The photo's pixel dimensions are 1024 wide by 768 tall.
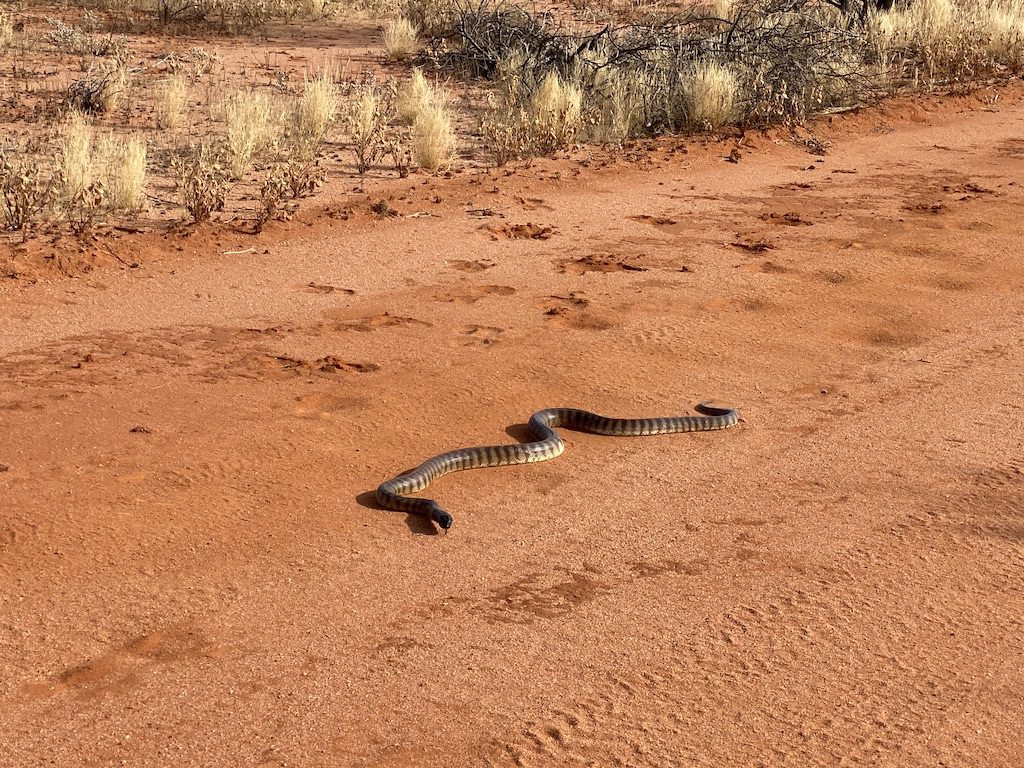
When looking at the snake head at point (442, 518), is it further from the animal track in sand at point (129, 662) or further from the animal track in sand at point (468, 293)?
the animal track in sand at point (468, 293)

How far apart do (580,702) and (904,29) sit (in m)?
16.1

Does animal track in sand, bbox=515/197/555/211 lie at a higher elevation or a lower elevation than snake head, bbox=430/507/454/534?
higher

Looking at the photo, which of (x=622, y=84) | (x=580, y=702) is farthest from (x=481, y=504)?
(x=622, y=84)

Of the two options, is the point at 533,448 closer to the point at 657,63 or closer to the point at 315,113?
the point at 315,113

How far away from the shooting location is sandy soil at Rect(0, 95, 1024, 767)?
397 cm

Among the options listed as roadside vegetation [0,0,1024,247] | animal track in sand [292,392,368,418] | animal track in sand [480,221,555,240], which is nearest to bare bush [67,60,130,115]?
roadside vegetation [0,0,1024,247]

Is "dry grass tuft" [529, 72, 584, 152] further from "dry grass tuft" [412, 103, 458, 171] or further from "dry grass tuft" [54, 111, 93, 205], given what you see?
"dry grass tuft" [54, 111, 93, 205]

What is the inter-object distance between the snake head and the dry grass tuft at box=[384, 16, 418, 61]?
1260cm

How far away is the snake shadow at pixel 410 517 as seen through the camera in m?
5.35

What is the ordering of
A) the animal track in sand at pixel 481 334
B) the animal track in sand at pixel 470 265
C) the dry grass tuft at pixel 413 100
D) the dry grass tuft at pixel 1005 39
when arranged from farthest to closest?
the dry grass tuft at pixel 1005 39 < the dry grass tuft at pixel 413 100 < the animal track in sand at pixel 470 265 < the animal track in sand at pixel 481 334

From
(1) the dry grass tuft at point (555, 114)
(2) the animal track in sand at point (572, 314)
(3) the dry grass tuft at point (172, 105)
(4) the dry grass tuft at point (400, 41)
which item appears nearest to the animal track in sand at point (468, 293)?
(2) the animal track in sand at point (572, 314)

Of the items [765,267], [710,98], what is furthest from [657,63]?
[765,267]

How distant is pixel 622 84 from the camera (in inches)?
556

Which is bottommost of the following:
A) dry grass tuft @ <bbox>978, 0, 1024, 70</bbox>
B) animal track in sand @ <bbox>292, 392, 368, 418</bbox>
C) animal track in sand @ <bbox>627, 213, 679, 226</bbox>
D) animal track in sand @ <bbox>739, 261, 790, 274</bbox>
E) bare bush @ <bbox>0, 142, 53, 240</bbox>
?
animal track in sand @ <bbox>292, 392, 368, 418</bbox>
